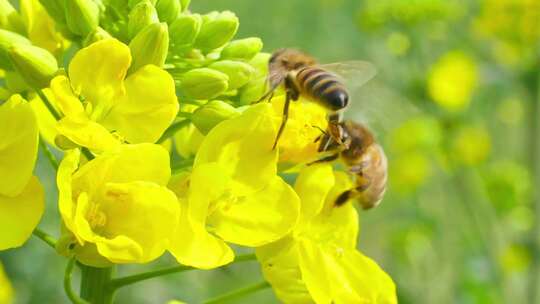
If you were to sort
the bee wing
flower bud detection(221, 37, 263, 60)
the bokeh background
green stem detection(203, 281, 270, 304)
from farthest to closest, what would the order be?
the bokeh background < the bee wing < flower bud detection(221, 37, 263, 60) < green stem detection(203, 281, 270, 304)

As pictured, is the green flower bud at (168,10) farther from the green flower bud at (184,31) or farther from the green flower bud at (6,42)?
the green flower bud at (6,42)

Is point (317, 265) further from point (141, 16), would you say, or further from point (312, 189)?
point (141, 16)

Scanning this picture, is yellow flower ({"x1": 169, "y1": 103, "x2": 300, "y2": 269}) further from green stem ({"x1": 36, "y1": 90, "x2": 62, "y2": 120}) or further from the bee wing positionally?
the bee wing

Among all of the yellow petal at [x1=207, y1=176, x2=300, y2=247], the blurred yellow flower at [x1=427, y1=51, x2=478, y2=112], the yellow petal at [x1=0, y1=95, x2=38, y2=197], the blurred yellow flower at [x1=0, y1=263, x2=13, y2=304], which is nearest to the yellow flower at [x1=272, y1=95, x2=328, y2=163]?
the yellow petal at [x1=207, y1=176, x2=300, y2=247]

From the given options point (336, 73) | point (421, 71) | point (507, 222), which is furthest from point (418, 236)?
point (336, 73)

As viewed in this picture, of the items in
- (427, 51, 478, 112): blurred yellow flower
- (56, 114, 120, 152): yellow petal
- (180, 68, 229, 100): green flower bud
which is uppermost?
(56, 114, 120, 152): yellow petal

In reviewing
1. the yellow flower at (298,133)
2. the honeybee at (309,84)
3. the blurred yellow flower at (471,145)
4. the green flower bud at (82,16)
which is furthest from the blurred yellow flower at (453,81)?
the green flower bud at (82,16)

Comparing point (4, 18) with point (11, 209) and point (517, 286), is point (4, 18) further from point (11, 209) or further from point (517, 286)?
point (517, 286)

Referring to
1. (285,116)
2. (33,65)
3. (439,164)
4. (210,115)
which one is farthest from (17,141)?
(439,164)
